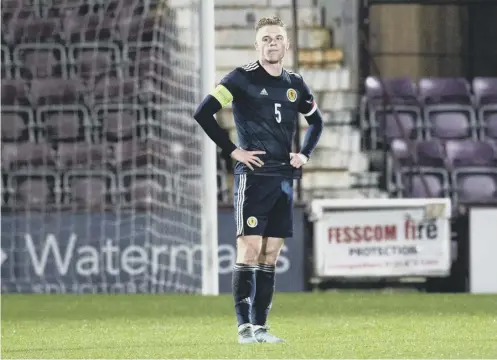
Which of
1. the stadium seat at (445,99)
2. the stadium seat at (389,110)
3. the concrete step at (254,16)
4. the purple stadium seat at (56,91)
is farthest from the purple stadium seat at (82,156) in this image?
the stadium seat at (445,99)

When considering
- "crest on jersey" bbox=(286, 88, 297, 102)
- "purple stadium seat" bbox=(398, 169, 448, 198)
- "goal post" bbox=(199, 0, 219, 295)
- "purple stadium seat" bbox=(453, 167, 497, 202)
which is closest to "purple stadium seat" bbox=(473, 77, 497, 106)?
"purple stadium seat" bbox=(453, 167, 497, 202)

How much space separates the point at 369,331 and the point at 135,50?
7.01 m

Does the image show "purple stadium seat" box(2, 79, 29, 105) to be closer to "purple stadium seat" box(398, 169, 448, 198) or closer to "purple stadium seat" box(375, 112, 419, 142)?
"purple stadium seat" box(375, 112, 419, 142)

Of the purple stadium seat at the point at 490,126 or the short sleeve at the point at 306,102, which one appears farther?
the purple stadium seat at the point at 490,126

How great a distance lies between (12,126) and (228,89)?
7.28m

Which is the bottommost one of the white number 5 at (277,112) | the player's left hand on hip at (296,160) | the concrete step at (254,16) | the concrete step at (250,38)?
the player's left hand on hip at (296,160)

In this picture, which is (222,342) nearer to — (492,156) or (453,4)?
(492,156)

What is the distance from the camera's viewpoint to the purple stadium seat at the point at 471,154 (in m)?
14.0

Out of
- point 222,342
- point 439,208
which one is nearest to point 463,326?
point 222,342

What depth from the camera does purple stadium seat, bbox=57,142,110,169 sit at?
43.7 feet

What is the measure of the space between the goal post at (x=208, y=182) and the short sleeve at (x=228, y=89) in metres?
4.40

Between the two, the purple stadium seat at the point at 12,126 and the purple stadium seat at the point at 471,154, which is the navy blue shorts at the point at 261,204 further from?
the purple stadium seat at the point at 471,154

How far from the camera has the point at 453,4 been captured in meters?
15.4

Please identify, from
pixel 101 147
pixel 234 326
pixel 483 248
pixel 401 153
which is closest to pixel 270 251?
pixel 234 326
